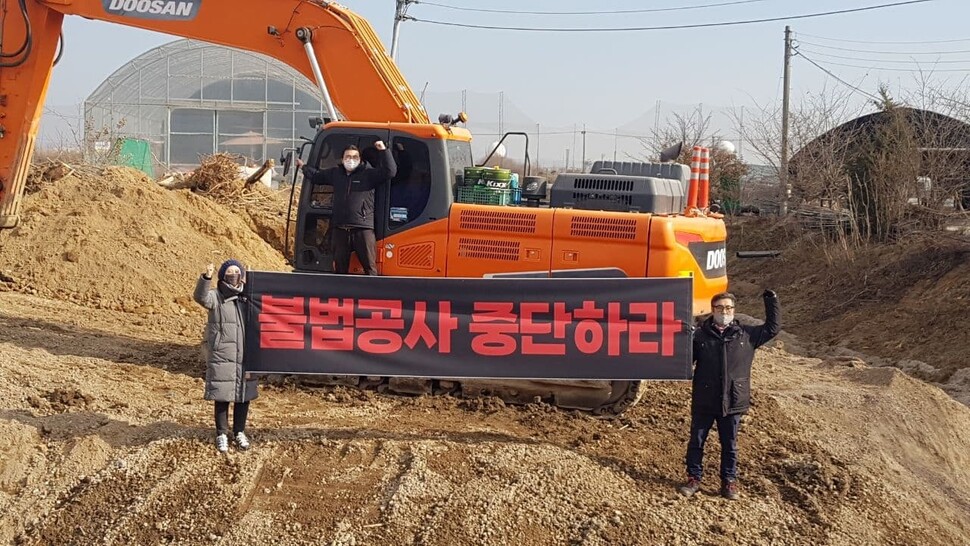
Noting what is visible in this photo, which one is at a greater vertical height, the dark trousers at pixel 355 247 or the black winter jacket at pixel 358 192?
the black winter jacket at pixel 358 192

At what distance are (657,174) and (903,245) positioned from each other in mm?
10974

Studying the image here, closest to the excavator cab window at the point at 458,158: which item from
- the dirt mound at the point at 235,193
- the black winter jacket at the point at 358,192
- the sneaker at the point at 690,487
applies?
the black winter jacket at the point at 358,192

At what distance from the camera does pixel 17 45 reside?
9812 millimetres

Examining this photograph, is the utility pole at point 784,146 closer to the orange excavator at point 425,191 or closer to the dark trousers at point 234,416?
the orange excavator at point 425,191

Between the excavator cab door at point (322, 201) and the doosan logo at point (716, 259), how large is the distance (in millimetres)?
3061

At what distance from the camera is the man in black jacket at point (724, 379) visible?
21.3 feet

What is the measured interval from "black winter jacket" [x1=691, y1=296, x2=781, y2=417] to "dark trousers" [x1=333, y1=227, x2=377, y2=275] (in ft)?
10.4

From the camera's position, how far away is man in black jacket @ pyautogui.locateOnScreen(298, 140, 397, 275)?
830cm

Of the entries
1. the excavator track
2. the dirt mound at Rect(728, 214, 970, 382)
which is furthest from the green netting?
the excavator track

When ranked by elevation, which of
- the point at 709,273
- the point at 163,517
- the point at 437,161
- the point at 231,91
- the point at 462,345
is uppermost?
the point at 231,91

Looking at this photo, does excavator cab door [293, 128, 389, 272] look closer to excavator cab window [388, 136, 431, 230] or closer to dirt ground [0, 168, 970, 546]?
excavator cab window [388, 136, 431, 230]

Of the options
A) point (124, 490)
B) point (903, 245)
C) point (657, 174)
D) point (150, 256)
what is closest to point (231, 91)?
point (150, 256)

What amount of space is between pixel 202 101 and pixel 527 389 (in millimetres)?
28134

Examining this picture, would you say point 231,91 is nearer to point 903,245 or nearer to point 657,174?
point 903,245
